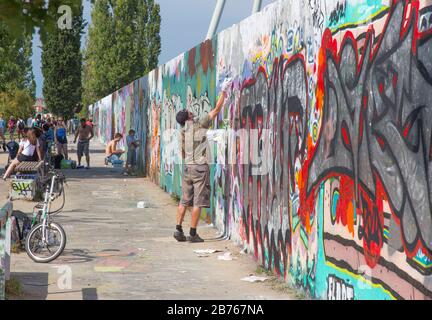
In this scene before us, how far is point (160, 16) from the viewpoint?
247 feet

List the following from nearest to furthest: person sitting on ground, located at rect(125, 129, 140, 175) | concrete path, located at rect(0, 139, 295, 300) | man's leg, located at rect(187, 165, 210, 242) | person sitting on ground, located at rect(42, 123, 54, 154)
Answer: concrete path, located at rect(0, 139, 295, 300) → man's leg, located at rect(187, 165, 210, 242) → person sitting on ground, located at rect(42, 123, 54, 154) → person sitting on ground, located at rect(125, 129, 140, 175)

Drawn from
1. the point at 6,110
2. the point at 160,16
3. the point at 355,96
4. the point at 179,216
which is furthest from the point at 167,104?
the point at 160,16

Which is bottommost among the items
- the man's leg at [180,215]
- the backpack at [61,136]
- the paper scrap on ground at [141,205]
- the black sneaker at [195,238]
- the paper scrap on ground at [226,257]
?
the paper scrap on ground at [226,257]

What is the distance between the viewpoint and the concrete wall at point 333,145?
17.7 ft

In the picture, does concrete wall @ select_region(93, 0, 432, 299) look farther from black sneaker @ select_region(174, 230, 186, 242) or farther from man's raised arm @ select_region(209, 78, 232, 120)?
black sneaker @ select_region(174, 230, 186, 242)

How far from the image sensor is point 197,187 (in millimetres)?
11648

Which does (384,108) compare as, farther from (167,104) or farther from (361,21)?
(167,104)

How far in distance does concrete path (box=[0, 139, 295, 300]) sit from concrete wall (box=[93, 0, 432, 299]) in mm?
482

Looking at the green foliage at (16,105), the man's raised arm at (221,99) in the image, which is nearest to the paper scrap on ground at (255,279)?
the man's raised arm at (221,99)

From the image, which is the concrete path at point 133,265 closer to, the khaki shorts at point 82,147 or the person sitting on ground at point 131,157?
the person sitting on ground at point 131,157

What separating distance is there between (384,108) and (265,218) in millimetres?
3872

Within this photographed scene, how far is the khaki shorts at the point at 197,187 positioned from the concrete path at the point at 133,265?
57 cm

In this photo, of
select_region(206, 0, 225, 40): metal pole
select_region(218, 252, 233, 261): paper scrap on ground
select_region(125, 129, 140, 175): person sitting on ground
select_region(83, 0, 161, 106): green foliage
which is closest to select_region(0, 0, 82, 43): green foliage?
select_region(218, 252, 233, 261): paper scrap on ground

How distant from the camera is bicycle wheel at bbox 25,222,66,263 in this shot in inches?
384
